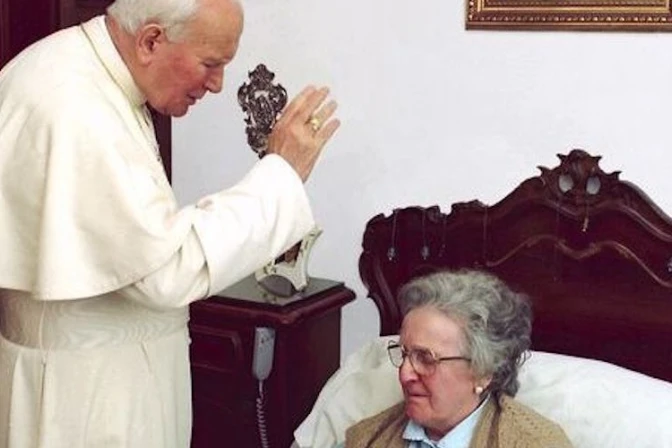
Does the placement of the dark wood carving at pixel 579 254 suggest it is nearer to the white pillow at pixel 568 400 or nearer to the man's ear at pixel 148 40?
the white pillow at pixel 568 400

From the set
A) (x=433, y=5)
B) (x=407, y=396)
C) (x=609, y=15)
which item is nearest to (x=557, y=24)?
(x=609, y=15)

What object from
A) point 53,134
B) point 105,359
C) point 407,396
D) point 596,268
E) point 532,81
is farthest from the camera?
point 532,81

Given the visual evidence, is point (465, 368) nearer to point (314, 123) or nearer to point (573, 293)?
point (573, 293)

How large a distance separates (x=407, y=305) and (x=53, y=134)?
73cm

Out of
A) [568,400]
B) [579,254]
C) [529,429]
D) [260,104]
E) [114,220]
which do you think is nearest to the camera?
[114,220]

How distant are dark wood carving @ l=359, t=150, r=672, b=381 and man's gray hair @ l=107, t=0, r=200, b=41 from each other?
33.6 inches

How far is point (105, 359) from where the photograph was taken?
5.65 feet

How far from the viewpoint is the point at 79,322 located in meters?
1.72

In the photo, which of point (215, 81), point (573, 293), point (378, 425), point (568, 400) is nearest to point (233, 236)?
point (215, 81)

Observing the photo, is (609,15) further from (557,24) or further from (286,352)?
(286,352)

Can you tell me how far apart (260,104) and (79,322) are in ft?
3.21

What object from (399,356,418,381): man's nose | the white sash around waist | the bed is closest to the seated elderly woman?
(399,356,418,381): man's nose

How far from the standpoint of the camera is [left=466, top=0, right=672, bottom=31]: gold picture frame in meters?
2.14

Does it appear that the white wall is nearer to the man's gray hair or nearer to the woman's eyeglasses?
the woman's eyeglasses
